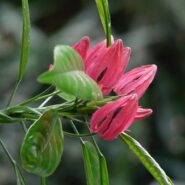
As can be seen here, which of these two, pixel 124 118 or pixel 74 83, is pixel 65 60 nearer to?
pixel 74 83

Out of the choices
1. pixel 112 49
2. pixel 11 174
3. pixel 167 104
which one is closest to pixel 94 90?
pixel 112 49

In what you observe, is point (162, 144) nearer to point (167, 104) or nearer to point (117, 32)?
point (167, 104)

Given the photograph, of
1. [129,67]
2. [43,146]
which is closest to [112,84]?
[43,146]

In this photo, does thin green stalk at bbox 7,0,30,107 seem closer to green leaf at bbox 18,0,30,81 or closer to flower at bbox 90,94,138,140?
green leaf at bbox 18,0,30,81

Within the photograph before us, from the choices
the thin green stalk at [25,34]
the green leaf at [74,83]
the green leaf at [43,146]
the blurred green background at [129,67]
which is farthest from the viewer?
the blurred green background at [129,67]

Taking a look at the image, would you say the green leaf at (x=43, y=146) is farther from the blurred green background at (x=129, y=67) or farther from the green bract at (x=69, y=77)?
the blurred green background at (x=129, y=67)

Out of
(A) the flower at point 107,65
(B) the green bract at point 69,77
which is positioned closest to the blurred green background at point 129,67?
(A) the flower at point 107,65

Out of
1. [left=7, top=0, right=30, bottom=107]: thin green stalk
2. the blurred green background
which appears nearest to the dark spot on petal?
[left=7, top=0, right=30, bottom=107]: thin green stalk
